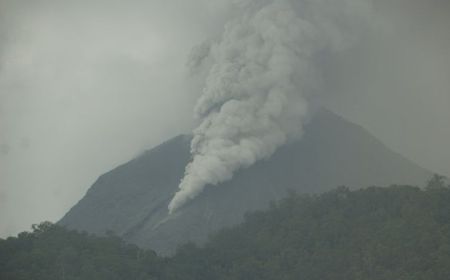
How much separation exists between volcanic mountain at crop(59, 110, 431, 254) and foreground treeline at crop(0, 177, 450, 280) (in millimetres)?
10566

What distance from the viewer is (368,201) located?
75.3 m

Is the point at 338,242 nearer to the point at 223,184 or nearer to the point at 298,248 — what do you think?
the point at 298,248

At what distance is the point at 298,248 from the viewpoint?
7175cm

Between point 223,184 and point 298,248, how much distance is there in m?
20.4

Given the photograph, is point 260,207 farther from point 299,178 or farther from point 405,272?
point 405,272

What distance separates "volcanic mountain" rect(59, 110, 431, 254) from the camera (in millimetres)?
88750

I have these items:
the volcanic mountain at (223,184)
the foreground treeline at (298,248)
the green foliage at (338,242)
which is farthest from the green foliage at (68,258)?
the volcanic mountain at (223,184)

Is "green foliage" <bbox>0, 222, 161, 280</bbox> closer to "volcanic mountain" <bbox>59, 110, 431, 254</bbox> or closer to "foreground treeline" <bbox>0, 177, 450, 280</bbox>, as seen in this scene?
"foreground treeline" <bbox>0, 177, 450, 280</bbox>

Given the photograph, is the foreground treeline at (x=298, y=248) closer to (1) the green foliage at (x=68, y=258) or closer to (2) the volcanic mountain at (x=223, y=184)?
(1) the green foliage at (x=68, y=258)

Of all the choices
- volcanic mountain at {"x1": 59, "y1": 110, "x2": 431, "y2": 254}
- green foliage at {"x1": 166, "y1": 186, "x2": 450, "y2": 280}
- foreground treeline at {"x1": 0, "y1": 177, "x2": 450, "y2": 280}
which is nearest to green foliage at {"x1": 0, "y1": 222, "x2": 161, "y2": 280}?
foreground treeline at {"x1": 0, "y1": 177, "x2": 450, "y2": 280}

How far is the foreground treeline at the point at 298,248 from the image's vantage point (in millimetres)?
63625

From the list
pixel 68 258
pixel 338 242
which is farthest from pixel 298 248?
pixel 68 258

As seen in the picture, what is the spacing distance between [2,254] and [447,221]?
2568 centimetres

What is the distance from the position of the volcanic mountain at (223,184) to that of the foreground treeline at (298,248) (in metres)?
10.6
